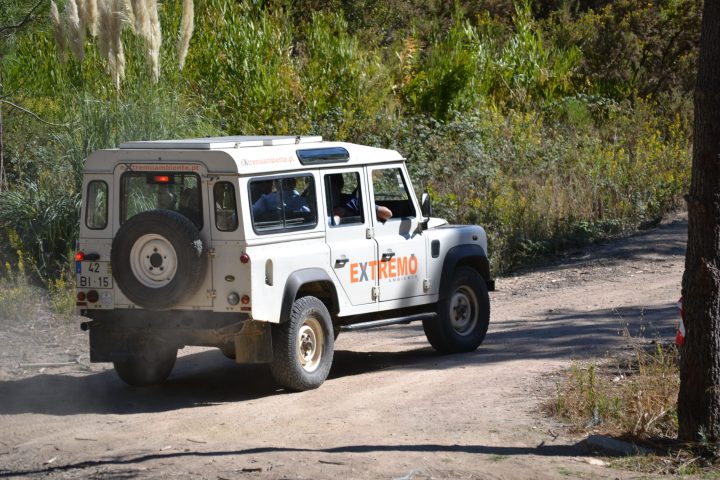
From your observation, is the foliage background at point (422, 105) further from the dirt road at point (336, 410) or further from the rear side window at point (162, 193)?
the rear side window at point (162, 193)

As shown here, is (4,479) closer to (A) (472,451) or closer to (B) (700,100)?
(A) (472,451)

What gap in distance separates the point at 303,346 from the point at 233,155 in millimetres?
1852

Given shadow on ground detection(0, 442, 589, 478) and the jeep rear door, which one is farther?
the jeep rear door

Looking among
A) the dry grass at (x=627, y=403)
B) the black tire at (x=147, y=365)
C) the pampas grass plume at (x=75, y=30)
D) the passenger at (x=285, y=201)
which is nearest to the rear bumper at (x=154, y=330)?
the black tire at (x=147, y=365)

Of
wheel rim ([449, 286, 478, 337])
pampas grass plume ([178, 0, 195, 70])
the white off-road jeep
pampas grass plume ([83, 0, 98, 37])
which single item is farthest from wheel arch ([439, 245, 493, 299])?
pampas grass plume ([83, 0, 98, 37])

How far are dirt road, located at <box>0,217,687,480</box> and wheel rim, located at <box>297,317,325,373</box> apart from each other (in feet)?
0.85

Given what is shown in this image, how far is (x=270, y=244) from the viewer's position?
8.95 m

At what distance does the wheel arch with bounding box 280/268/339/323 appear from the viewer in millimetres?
8945

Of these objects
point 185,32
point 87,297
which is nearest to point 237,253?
point 87,297

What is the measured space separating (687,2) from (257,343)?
18.4m

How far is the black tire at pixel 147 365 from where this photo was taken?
31.0 feet

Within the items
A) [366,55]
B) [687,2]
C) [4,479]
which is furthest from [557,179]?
[4,479]

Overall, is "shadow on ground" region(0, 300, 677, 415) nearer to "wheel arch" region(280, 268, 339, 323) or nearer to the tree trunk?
"wheel arch" region(280, 268, 339, 323)

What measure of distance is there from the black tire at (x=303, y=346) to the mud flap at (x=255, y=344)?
0.62 ft
